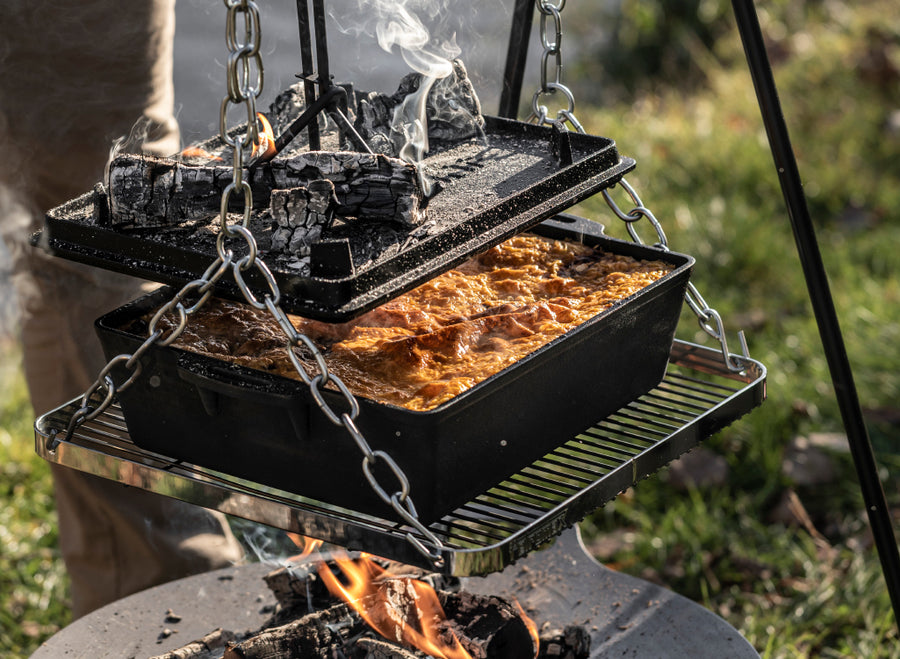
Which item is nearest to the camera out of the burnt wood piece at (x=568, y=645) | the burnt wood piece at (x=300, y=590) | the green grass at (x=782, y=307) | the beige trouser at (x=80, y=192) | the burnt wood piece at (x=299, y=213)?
the burnt wood piece at (x=299, y=213)

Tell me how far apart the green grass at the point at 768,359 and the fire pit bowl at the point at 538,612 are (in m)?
0.41

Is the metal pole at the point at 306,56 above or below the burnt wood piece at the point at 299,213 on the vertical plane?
above

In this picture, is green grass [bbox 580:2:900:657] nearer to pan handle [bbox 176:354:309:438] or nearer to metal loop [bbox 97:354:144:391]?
pan handle [bbox 176:354:309:438]

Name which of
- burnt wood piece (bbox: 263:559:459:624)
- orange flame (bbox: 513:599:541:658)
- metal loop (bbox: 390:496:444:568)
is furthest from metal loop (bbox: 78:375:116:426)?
orange flame (bbox: 513:599:541:658)

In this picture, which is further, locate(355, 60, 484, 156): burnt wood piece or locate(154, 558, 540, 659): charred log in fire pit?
locate(355, 60, 484, 156): burnt wood piece

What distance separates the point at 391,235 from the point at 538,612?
36.3 inches

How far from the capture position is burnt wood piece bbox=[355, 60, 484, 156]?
201cm

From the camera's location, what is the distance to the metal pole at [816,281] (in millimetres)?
1869

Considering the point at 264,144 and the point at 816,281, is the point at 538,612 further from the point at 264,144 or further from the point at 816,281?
the point at 264,144

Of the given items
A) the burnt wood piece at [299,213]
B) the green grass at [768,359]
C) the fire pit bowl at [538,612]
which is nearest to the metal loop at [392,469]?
the burnt wood piece at [299,213]

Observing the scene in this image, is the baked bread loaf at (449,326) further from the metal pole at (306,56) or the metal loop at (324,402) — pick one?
the metal pole at (306,56)

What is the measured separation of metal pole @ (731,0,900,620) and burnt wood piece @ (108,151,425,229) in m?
0.66

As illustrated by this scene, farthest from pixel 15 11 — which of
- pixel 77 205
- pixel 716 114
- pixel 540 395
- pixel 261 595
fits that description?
pixel 716 114

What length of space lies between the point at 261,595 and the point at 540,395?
94 centimetres
